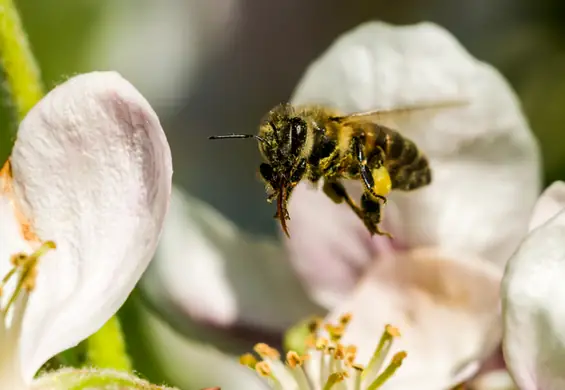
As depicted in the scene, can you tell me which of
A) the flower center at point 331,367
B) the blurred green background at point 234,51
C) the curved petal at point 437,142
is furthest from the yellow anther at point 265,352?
the blurred green background at point 234,51

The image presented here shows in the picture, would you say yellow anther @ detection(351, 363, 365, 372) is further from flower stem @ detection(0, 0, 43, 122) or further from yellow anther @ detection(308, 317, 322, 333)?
flower stem @ detection(0, 0, 43, 122)

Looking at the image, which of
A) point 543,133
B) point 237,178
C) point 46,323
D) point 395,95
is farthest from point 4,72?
point 237,178

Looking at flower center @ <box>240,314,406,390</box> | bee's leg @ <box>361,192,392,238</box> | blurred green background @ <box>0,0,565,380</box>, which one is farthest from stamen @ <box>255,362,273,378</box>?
blurred green background @ <box>0,0,565,380</box>

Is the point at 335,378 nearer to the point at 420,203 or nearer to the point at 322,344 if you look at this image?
the point at 322,344

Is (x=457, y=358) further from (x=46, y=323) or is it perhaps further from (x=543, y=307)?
(x=46, y=323)

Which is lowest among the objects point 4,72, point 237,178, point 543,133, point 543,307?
point 237,178

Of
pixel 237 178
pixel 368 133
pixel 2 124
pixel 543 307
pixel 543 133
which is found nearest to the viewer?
pixel 543 307

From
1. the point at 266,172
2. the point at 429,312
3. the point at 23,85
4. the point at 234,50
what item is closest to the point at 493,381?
the point at 429,312
